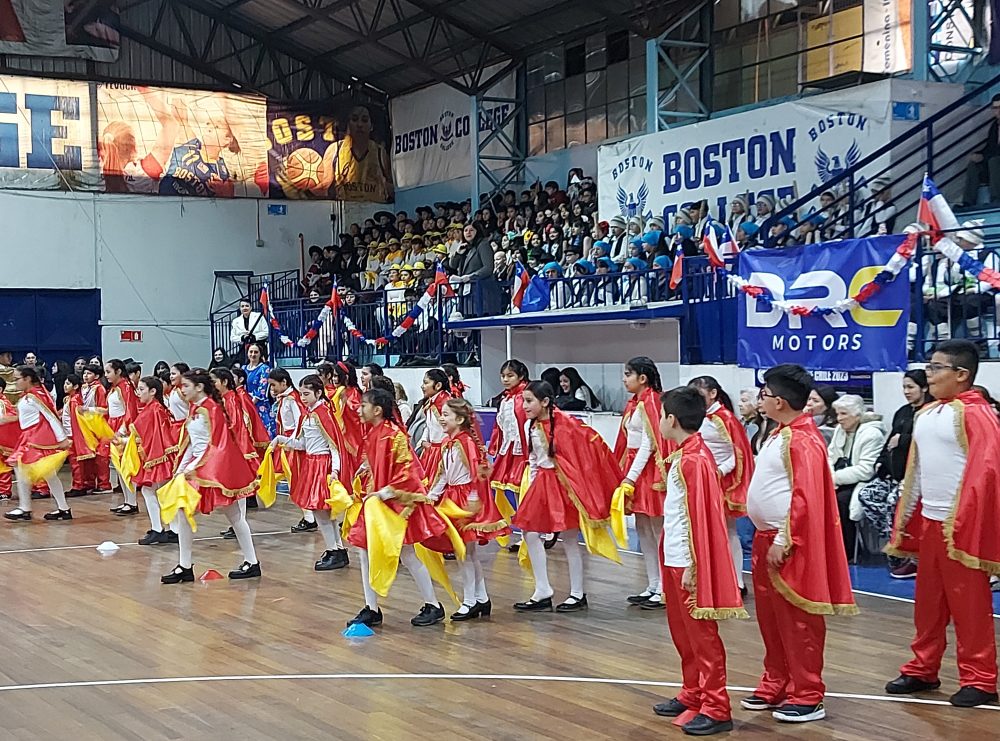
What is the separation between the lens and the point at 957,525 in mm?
5746

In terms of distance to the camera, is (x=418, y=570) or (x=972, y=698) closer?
(x=972, y=698)

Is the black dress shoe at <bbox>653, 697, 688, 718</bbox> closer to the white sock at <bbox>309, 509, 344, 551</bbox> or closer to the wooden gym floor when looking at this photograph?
the wooden gym floor

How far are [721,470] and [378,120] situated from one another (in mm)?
18780

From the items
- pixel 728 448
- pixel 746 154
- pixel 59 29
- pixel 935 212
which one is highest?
pixel 59 29

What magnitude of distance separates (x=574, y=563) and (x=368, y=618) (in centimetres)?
144

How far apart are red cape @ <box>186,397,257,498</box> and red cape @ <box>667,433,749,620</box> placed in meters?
5.01

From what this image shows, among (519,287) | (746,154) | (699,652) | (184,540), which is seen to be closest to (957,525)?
(699,652)

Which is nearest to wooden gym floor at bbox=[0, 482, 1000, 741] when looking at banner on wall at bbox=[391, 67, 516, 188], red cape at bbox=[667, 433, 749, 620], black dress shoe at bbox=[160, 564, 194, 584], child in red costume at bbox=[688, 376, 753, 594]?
black dress shoe at bbox=[160, 564, 194, 584]

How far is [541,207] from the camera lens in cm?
1903

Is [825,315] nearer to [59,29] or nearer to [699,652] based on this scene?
[699,652]

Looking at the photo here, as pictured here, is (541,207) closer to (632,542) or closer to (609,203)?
(609,203)

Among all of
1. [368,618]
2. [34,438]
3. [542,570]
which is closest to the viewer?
[368,618]

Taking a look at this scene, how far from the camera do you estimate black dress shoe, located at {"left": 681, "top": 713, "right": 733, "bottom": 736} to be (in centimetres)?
541

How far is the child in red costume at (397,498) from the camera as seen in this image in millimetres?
7656
